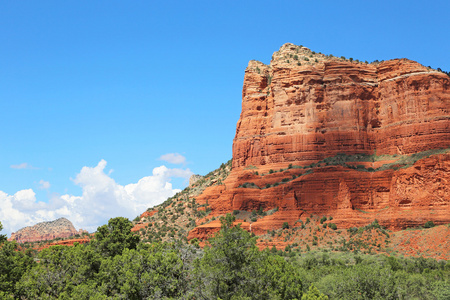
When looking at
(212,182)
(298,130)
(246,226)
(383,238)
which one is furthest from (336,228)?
(212,182)

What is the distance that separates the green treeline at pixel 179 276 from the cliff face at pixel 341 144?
32862 millimetres

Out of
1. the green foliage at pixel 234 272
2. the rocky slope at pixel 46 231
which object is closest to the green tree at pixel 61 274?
the green foliage at pixel 234 272

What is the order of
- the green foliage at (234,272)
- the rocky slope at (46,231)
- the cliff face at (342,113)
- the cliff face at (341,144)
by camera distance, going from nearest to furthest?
the green foliage at (234,272)
the cliff face at (341,144)
the cliff face at (342,113)
the rocky slope at (46,231)

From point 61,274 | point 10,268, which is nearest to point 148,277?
point 61,274

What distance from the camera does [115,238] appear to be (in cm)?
5616

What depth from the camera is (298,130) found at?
109500mm

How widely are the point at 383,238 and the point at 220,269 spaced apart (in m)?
54.4

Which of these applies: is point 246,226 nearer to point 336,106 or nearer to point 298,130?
point 298,130

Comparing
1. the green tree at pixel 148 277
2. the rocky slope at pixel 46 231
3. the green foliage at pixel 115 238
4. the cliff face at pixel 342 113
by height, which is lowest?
the green tree at pixel 148 277

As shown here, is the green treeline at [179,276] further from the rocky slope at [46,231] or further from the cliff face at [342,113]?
the rocky slope at [46,231]

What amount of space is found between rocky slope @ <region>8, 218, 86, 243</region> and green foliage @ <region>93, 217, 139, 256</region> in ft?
433

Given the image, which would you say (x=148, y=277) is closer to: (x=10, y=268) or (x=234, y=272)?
(x=234, y=272)

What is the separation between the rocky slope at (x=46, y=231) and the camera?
18450cm

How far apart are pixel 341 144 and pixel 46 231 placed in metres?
119
